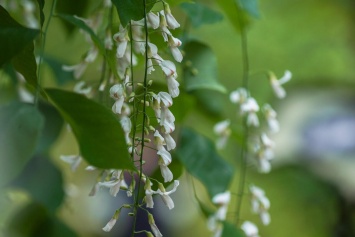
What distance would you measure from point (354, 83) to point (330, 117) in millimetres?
112

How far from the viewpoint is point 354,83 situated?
1546mm

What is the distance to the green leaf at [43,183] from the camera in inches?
29.7

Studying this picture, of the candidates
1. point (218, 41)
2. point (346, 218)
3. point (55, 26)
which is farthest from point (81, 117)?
point (346, 218)

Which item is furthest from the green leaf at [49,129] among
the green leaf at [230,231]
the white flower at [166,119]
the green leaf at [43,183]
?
the white flower at [166,119]

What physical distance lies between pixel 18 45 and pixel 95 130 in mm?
80

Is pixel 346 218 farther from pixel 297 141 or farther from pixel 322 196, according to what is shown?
pixel 297 141

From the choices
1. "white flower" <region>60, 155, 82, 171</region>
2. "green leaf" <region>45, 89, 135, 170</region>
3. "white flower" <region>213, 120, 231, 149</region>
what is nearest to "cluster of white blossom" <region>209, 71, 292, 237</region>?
"white flower" <region>213, 120, 231, 149</region>

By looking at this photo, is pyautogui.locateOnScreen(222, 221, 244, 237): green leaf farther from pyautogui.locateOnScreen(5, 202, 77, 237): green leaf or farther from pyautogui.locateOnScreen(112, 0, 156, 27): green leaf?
pyautogui.locateOnScreen(112, 0, 156, 27): green leaf

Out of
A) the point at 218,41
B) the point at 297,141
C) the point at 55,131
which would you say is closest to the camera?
the point at 55,131

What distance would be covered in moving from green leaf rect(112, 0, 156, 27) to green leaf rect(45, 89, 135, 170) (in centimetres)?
6

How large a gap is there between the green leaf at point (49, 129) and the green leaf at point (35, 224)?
0.07 meters

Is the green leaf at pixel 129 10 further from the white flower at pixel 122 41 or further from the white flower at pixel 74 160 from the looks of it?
the white flower at pixel 74 160

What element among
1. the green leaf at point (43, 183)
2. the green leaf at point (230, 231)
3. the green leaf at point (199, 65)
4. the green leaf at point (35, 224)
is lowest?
the green leaf at point (35, 224)

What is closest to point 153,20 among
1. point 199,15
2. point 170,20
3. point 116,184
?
point 170,20
